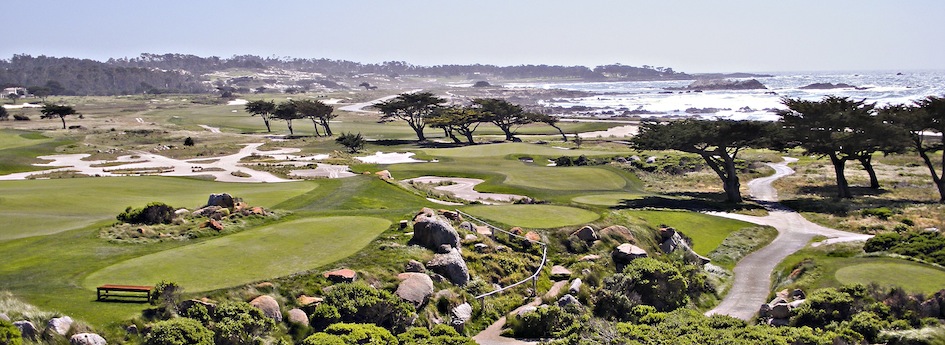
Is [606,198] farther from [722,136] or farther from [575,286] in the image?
[575,286]

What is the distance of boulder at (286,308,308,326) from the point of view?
64.5 feet

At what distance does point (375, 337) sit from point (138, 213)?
598 inches

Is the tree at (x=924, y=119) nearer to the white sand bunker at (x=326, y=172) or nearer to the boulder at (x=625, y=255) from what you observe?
the boulder at (x=625, y=255)

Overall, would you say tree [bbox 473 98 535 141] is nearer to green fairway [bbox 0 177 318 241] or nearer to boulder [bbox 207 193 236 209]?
green fairway [bbox 0 177 318 241]

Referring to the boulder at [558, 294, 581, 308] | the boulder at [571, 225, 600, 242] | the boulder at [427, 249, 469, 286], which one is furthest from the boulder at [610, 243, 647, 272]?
the boulder at [427, 249, 469, 286]

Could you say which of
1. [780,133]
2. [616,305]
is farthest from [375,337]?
[780,133]

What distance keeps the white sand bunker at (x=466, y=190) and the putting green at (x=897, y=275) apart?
82.4ft

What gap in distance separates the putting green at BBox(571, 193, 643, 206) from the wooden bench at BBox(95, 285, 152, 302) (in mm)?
34062

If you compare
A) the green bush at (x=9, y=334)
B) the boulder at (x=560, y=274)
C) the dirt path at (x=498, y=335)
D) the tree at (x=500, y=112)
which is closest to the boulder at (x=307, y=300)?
the dirt path at (x=498, y=335)

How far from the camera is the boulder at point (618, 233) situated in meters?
31.6

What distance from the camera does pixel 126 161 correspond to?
77.3 metres

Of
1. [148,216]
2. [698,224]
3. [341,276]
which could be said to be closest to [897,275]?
[698,224]

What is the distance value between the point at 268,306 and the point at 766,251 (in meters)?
27.8

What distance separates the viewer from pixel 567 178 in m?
62.4
